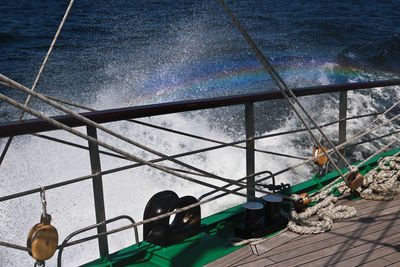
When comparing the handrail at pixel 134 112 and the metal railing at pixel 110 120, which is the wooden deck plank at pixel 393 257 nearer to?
the metal railing at pixel 110 120

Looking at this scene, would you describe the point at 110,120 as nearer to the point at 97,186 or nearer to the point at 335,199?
the point at 97,186

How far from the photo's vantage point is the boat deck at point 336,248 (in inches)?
68.4

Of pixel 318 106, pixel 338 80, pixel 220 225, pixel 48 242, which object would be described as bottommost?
pixel 220 225

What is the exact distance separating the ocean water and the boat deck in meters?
2.28

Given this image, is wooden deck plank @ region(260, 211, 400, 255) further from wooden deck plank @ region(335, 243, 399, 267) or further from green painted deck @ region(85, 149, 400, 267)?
wooden deck plank @ region(335, 243, 399, 267)

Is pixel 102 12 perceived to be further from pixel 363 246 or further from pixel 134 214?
pixel 363 246

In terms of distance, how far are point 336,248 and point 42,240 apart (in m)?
1.16

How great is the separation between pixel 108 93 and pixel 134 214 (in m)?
4.37

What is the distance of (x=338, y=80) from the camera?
1038 cm

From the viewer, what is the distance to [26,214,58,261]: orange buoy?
130cm

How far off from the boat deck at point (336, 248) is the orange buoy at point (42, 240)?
0.66 metres

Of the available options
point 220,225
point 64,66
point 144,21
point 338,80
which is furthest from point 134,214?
point 144,21

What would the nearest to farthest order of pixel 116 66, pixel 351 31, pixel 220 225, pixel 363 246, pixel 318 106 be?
1. pixel 363 246
2. pixel 220 225
3. pixel 318 106
4. pixel 116 66
5. pixel 351 31

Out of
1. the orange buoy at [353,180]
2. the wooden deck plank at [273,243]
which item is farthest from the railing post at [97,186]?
the orange buoy at [353,180]
